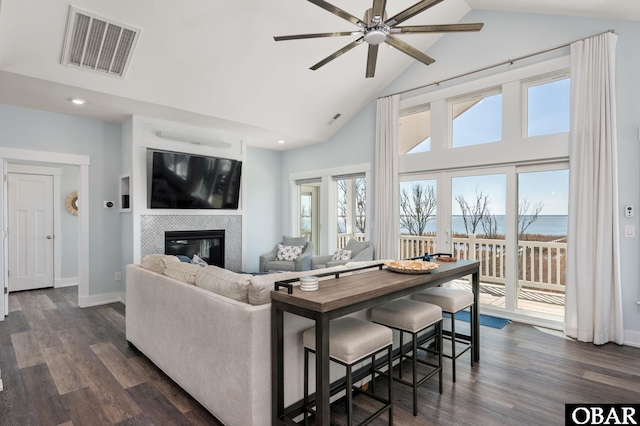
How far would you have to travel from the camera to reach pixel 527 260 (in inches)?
165

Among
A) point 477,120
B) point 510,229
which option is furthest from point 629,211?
point 477,120

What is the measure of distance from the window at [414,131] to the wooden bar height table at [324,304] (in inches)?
122

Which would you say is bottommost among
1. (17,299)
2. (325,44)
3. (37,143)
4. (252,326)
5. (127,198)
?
(17,299)

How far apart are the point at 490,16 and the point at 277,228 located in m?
5.10

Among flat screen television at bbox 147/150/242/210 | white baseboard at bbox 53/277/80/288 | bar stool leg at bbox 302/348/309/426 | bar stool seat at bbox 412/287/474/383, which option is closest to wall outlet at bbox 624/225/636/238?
bar stool seat at bbox 412/287/474/383

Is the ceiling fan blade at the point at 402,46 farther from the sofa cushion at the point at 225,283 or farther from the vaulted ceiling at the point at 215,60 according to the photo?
the sofa cushion at the point at 225,283

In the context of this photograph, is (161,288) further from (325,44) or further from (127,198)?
(325,44)

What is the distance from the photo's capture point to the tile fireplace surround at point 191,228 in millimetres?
4809

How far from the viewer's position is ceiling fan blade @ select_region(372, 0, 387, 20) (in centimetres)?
231

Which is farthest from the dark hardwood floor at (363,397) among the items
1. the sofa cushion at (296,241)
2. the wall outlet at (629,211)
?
the sofa cushion at (296,241)

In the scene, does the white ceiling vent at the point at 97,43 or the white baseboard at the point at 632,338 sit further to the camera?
the white baseboard at the point at 632,338

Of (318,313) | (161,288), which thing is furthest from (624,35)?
(161,288)

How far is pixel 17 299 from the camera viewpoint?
16.8 ft

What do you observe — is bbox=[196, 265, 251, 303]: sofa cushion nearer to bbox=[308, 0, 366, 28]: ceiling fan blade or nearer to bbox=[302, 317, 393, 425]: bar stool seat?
bbox=[302, 317, 393, 425]: bar stool seat
